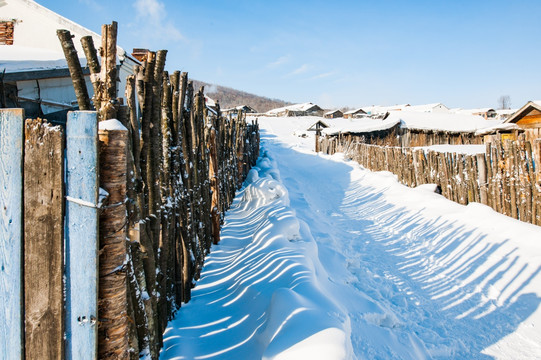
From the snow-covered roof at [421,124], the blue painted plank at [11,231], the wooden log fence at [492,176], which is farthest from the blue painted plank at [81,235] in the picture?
the snow-covered roof at [421,124]

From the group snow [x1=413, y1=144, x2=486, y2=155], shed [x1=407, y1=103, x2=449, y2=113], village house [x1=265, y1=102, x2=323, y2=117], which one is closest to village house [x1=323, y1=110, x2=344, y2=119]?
village house [x1=265, y1=102, x2=323, y2=117]

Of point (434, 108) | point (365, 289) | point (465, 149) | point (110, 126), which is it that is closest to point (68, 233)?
point (110, 126)

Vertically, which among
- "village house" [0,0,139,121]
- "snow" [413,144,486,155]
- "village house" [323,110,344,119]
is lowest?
"snow" [413,144,486,155]

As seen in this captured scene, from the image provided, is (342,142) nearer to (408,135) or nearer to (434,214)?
(408,135)

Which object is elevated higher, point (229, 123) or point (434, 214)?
point (229, 123)

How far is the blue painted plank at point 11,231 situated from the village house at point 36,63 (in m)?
5.46

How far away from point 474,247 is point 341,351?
14.3ft

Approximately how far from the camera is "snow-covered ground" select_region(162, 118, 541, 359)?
242 cm

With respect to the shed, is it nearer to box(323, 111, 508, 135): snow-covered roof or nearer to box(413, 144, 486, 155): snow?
box(323, 111, 508, 135): snow-covered roof

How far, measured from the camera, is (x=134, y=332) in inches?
64.1

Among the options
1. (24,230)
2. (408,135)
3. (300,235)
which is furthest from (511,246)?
(408,135)

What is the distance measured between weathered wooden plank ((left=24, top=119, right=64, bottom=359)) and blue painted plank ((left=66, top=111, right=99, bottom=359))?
30mm

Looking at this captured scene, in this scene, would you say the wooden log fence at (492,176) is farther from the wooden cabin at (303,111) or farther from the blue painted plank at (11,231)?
the wooden cabin at (303,111)

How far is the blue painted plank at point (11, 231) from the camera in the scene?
3.89 ft
